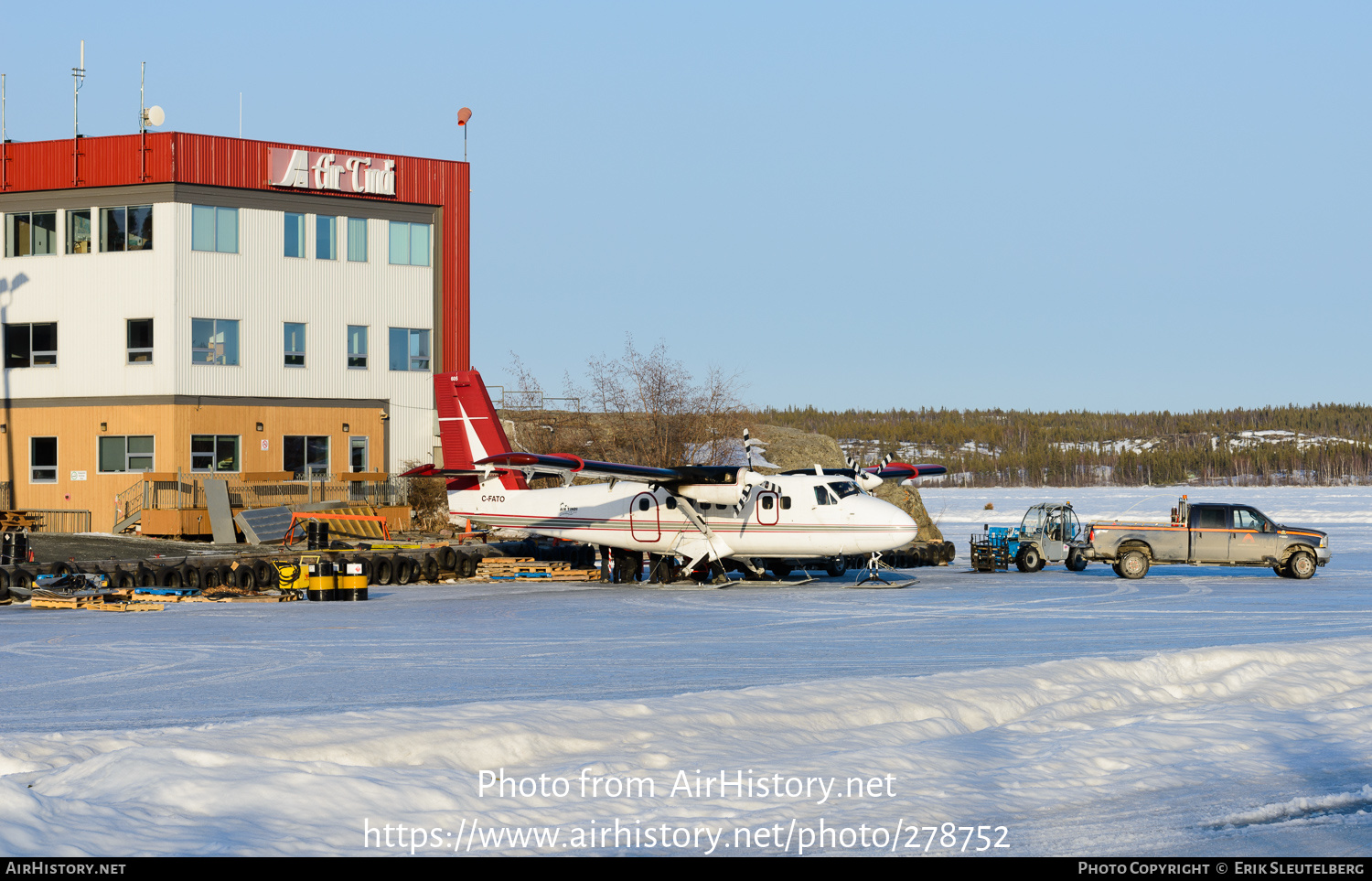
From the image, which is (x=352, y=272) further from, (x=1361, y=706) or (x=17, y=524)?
(x=1361, y=706)

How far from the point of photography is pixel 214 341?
42.3 metres

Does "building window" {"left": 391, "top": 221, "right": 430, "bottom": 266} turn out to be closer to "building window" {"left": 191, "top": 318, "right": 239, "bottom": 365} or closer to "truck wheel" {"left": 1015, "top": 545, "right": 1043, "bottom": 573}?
"building window" {"left": 191, "top": 318, "right": 239, "bottom": 365}

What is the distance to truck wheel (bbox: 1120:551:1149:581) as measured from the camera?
30875 mm

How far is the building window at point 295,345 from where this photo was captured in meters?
43.5

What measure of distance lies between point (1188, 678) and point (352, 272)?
37.3 m

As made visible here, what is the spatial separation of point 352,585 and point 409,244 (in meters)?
23.8

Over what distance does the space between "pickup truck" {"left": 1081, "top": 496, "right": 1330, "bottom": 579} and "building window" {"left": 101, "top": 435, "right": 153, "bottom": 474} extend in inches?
1221

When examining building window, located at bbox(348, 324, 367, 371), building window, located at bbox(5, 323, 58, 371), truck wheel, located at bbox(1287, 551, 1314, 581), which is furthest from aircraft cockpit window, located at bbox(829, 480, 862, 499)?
building window, located at bbox(5, 323, 58, 371)

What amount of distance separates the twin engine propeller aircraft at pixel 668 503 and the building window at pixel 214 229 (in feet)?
50.4

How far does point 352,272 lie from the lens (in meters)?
44.7

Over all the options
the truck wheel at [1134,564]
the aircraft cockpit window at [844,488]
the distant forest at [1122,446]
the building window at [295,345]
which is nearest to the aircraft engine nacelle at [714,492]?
the aircraft cockpit window at [844,488]

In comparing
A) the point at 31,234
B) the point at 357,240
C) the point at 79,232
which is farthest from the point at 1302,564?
the point at 31,234

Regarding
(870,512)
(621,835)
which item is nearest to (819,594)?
(870,512)

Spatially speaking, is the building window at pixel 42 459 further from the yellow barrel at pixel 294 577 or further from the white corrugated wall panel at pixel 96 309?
the yellow barrel at pixel 294 577
